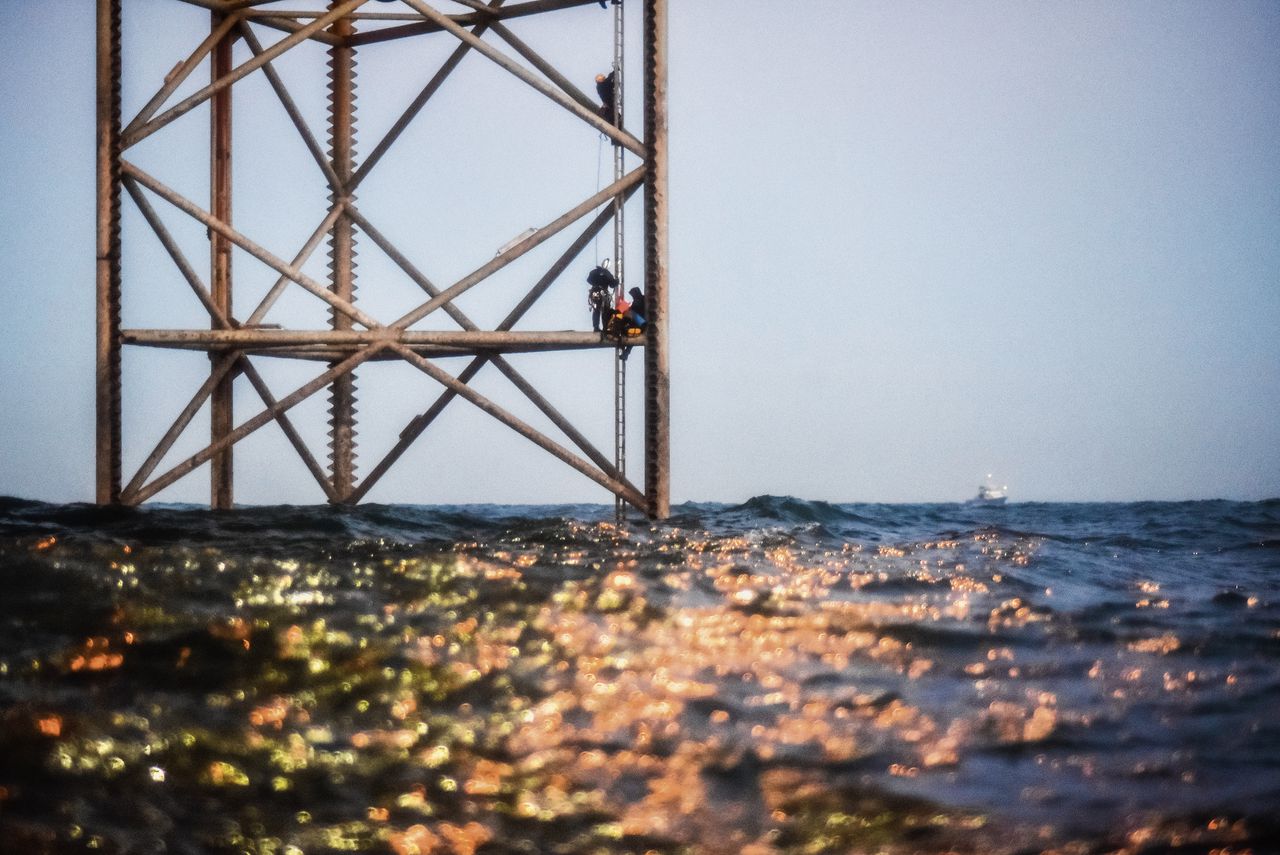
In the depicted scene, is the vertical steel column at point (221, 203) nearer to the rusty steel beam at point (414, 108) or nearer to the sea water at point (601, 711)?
the rusty steel beam at point (414, 108)

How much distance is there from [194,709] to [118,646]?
29.2 inches

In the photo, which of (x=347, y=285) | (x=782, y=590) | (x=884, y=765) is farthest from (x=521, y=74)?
(x=884, y=765)

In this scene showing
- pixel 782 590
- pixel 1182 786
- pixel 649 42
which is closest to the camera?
pixel 1182 786

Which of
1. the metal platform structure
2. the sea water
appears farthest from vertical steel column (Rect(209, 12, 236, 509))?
the sea water

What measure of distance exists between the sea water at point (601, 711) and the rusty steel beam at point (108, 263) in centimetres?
484

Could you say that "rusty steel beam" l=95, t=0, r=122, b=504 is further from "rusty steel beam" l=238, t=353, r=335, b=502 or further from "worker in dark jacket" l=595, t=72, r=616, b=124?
"worker in dark jacket" l=595, t=72, r=616, b=124

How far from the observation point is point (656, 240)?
10.8m

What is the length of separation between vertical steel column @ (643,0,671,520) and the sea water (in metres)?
4.46

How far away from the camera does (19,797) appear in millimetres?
2648

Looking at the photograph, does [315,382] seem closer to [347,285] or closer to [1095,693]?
[347,285]

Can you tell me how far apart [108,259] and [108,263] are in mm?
41

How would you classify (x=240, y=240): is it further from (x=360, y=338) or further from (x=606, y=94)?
(x=606, y=94)

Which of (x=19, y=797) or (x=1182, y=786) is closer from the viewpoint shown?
(x=19, y=797)

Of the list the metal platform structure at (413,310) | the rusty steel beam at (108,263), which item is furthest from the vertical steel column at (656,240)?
the rusty steel beam at (108,263)
